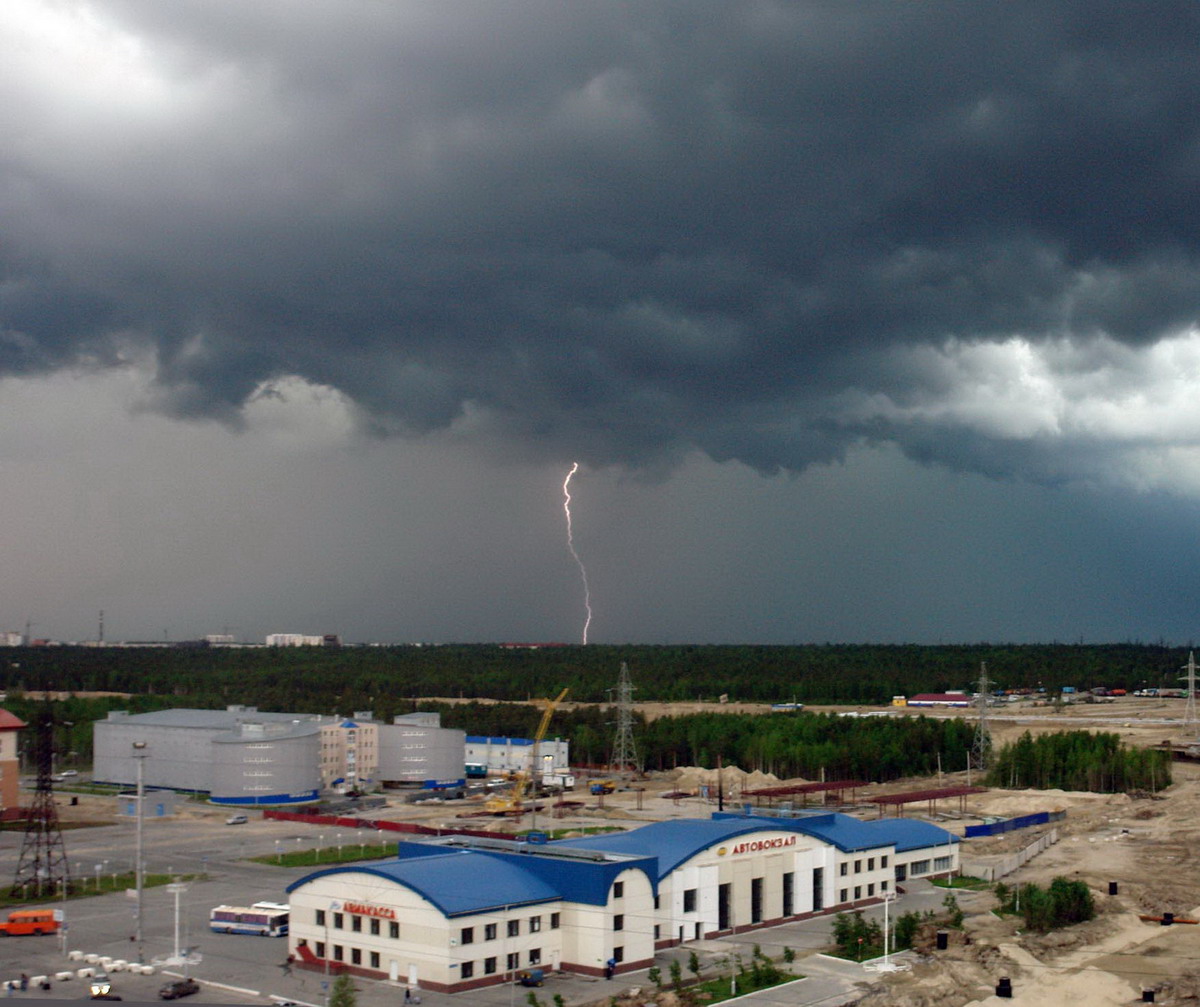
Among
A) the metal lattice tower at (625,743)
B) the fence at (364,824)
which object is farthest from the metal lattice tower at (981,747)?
the fence at (364,824)

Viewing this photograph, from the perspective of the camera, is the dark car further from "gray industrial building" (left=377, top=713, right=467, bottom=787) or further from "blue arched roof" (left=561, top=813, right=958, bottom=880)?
"gray industrial building" (left=377, top=713, right=467, bottom=787)

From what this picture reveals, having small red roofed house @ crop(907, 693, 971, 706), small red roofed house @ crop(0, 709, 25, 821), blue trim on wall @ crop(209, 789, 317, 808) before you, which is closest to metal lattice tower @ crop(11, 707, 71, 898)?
small red roofed house @ crop(0, 709, 25, 821)

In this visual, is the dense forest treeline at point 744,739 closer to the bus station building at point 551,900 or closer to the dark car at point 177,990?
the bus station building at point 551,900

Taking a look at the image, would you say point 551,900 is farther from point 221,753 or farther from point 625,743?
point 625,743

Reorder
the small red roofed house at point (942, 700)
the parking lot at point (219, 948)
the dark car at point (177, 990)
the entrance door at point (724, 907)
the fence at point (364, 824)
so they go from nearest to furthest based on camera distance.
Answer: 1. the dark car at point (177, 990)
2. the parking lot at point (219, 948)
3. the entrance door at point (724, 907)
4. the fence at point (364, 824)
5. the small red roofed house at point (942, 700)

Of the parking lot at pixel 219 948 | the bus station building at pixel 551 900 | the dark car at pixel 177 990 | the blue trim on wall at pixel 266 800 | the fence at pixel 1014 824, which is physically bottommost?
the blue trim on wall at pixel 266 800

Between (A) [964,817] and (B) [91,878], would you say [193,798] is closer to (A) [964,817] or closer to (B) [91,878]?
(B) [91,878]

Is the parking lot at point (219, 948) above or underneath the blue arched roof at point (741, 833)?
underneath
